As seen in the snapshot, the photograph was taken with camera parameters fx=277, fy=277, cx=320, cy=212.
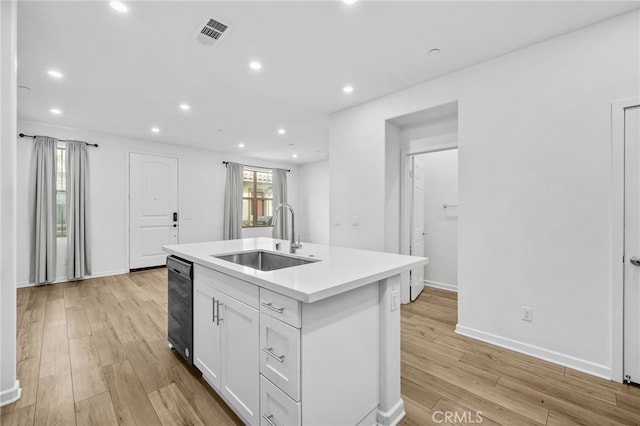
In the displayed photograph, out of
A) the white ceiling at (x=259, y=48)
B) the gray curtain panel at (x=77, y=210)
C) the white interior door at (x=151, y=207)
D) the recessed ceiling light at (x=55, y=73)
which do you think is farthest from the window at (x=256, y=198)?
the recessed ceiling light at (x=55, y=73)

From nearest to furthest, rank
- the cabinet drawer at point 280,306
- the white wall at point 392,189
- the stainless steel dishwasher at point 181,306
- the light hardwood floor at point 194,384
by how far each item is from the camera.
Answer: the cabinet drawer at point 280,306 → the light hardwood floor at point 194,384 → the stainless steel dishwasher at point 181,306 → the white wall at point 392,189

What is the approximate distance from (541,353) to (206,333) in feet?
8.76

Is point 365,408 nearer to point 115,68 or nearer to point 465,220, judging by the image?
point 465,220

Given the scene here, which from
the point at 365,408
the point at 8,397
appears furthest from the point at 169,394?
the point at 365,408

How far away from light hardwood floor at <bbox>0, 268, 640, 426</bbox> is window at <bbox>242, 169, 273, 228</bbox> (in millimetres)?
4622

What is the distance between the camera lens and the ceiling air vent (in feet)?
6.96

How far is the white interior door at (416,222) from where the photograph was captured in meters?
3.82

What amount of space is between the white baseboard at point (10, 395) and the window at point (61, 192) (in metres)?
3.82

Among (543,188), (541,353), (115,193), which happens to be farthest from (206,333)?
(115,193)

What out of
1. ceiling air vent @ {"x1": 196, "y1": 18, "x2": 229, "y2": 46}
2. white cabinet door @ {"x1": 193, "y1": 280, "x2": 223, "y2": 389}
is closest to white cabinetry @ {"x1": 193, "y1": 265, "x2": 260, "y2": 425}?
white cabinet door @ {"x1": 193, "y1": 280, "x2": 223, "y2": 389}

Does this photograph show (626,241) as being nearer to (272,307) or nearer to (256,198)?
(272,307)

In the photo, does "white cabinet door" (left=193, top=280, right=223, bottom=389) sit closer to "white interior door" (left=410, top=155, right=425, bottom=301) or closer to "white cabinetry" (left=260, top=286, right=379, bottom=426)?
"white cabinetry" (left=260, top=286, right=379, bottom=426)

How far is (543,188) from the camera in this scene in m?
2.32

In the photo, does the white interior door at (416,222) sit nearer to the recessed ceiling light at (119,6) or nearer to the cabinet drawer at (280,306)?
the cabinet drawer at (280,306)
